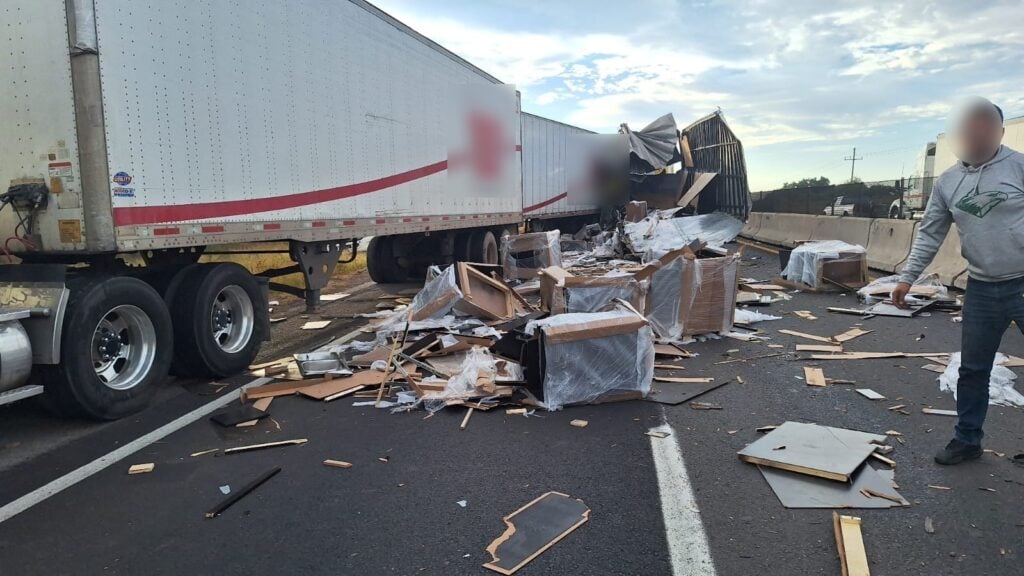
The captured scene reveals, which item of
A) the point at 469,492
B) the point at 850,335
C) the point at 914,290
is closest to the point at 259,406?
the point at 469,492

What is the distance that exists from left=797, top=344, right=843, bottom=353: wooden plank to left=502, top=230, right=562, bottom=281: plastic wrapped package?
623 cm

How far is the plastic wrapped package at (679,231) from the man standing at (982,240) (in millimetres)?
11607

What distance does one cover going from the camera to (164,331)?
225 inches

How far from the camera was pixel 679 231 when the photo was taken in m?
17.5

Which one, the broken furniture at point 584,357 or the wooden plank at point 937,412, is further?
the broken furniture at point 584,357

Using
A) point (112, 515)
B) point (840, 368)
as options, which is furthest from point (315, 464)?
point (840, 368)

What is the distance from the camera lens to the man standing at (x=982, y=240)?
3.69 metres

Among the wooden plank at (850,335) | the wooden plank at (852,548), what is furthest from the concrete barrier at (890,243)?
the wooden plank at (852,548)

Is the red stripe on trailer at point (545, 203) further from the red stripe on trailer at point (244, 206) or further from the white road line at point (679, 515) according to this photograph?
the white road line at point (679, 515)

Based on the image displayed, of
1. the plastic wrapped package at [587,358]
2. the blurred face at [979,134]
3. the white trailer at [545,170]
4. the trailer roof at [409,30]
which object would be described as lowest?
the plastic wrapped package at [587,358]

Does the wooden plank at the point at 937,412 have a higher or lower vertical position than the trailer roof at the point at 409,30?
lower

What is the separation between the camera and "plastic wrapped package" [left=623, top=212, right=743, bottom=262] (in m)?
16.6

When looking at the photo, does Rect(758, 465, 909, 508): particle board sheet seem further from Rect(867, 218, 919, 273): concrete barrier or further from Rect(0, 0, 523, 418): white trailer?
Rect(867, 218, 919, 273): concrete barrier

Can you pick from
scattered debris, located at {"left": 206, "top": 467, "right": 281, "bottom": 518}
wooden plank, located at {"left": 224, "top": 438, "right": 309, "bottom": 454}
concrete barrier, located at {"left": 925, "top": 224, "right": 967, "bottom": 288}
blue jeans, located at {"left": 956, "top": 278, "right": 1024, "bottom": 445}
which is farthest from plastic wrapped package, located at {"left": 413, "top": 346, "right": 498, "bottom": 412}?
concrete barrier, located at {"left": 925, "top": 224, "right": 967, "bottom": 288}
